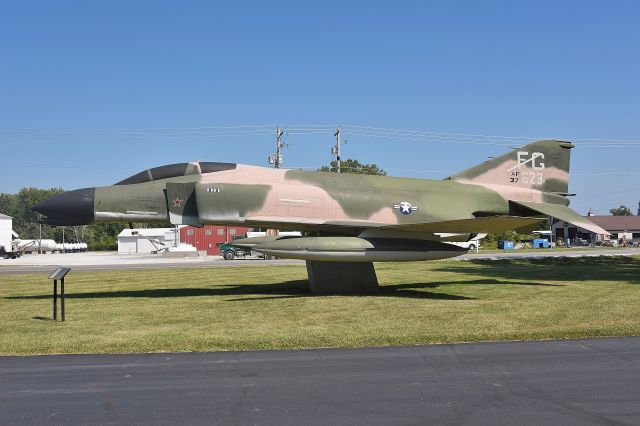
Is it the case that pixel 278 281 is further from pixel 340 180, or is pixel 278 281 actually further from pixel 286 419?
pixel 286 419

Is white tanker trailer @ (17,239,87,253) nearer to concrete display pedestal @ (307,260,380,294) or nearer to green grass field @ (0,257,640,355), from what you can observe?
green grass field @ (0,257,640,355)

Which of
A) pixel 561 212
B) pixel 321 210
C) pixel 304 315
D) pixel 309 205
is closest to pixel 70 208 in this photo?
pixel 309 205

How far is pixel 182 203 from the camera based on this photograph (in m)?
15.3

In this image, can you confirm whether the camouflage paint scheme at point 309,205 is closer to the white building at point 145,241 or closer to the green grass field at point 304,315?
the green grass field at point 304,315

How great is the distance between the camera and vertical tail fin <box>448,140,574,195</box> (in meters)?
17.9

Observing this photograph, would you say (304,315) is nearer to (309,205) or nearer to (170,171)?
(309,205)

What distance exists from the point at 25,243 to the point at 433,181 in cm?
9139

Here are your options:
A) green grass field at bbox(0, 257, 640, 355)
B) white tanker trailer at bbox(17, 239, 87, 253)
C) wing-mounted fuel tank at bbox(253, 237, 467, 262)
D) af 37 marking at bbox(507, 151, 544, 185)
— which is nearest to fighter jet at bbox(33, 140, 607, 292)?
wing-mounted fuel tank at bbox(253, 237, 467, 262)

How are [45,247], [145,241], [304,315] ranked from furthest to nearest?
1. [45,247]
2. [145,241]
3. [304,315]

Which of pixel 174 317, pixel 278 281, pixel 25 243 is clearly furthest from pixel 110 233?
pixel 174 317

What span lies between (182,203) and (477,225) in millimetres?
7979

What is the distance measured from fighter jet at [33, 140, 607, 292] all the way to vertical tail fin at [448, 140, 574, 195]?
2.33ft

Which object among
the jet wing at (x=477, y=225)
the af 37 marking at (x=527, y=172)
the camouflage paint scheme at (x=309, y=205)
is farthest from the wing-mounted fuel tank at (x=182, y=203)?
the af 37 marking at (x=527, y=172)

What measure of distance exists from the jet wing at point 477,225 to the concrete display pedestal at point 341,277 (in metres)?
1.60
